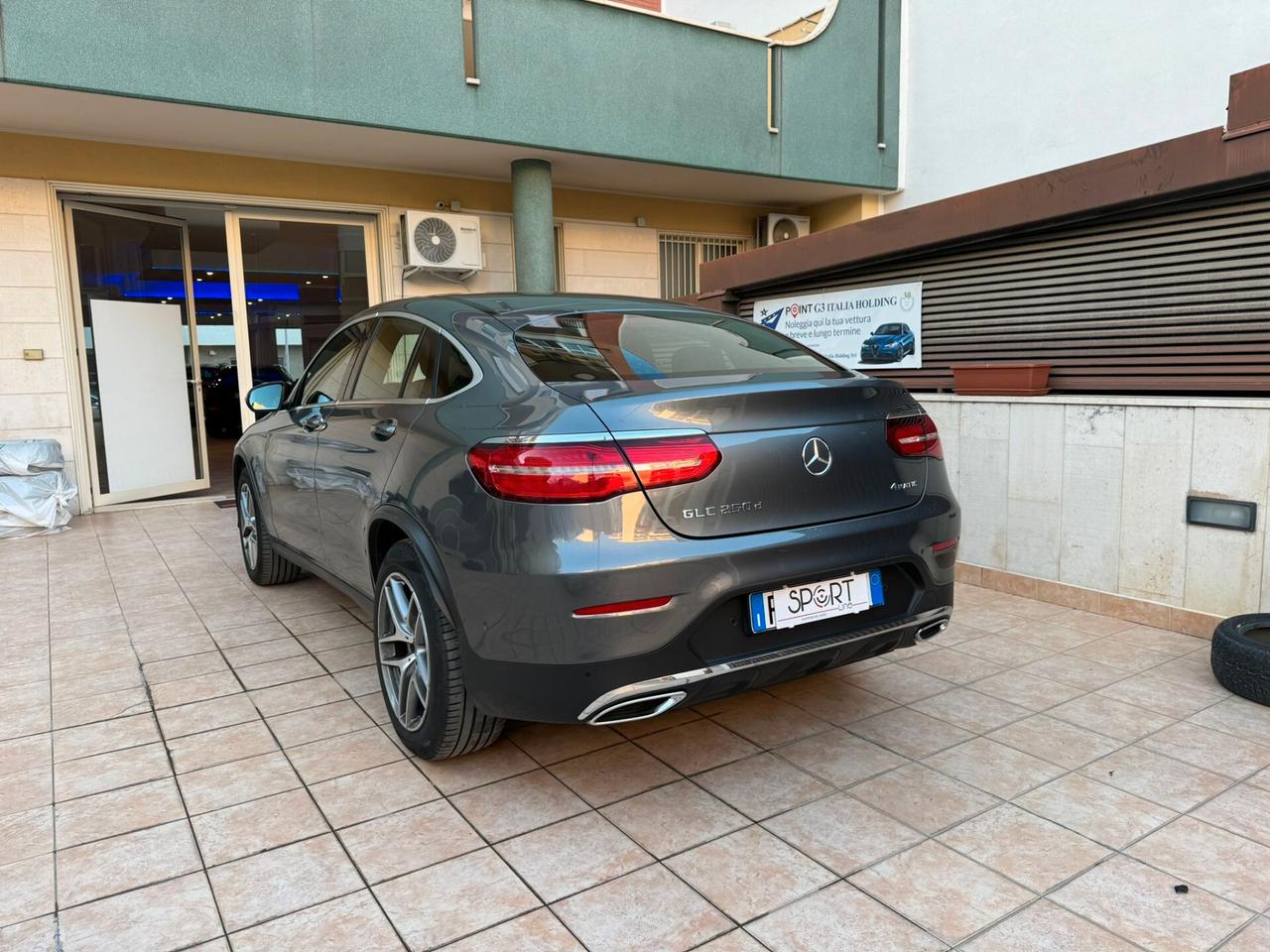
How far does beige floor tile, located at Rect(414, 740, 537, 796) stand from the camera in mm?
2582

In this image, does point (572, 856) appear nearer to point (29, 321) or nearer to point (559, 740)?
point (559, 740)

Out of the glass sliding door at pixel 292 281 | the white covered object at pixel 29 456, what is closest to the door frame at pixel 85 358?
the glass sliding door at pixel 292 281

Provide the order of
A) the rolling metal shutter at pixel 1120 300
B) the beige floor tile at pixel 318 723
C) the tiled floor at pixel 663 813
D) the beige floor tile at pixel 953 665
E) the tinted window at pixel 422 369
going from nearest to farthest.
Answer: the tiled floor at pixel 663 813 → the tinted window at pixel 422 369 → the beige floor tile at pixel 318 723 → the beige floor tile at pixel 953 665 → the rolling metal shutter at pixel 1120 300

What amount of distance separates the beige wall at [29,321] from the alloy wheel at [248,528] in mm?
3658

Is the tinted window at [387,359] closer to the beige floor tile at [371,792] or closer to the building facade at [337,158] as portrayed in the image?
the beige floor tile at [371,792]

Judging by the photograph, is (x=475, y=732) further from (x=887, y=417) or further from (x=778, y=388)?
(x=887, y=417)

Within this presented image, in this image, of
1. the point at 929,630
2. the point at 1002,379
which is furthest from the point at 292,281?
the point at 929,630

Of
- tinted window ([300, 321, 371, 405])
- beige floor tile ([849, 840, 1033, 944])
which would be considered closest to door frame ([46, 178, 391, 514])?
tinted window ([300, 321, 371, 405])

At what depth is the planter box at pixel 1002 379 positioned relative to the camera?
4453 mm

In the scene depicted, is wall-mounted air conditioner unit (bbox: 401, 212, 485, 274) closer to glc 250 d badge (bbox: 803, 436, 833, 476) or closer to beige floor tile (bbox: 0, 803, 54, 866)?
beige floor tile (bbox: 0, 803, 54, 866)

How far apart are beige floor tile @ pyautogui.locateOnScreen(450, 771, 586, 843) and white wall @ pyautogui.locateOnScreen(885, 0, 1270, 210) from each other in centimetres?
751

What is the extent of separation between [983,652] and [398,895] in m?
2.66

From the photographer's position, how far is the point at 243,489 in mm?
4961

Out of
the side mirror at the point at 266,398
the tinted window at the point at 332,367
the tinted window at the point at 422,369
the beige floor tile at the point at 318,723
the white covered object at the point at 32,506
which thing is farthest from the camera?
the white covered object at the point at 32,506
